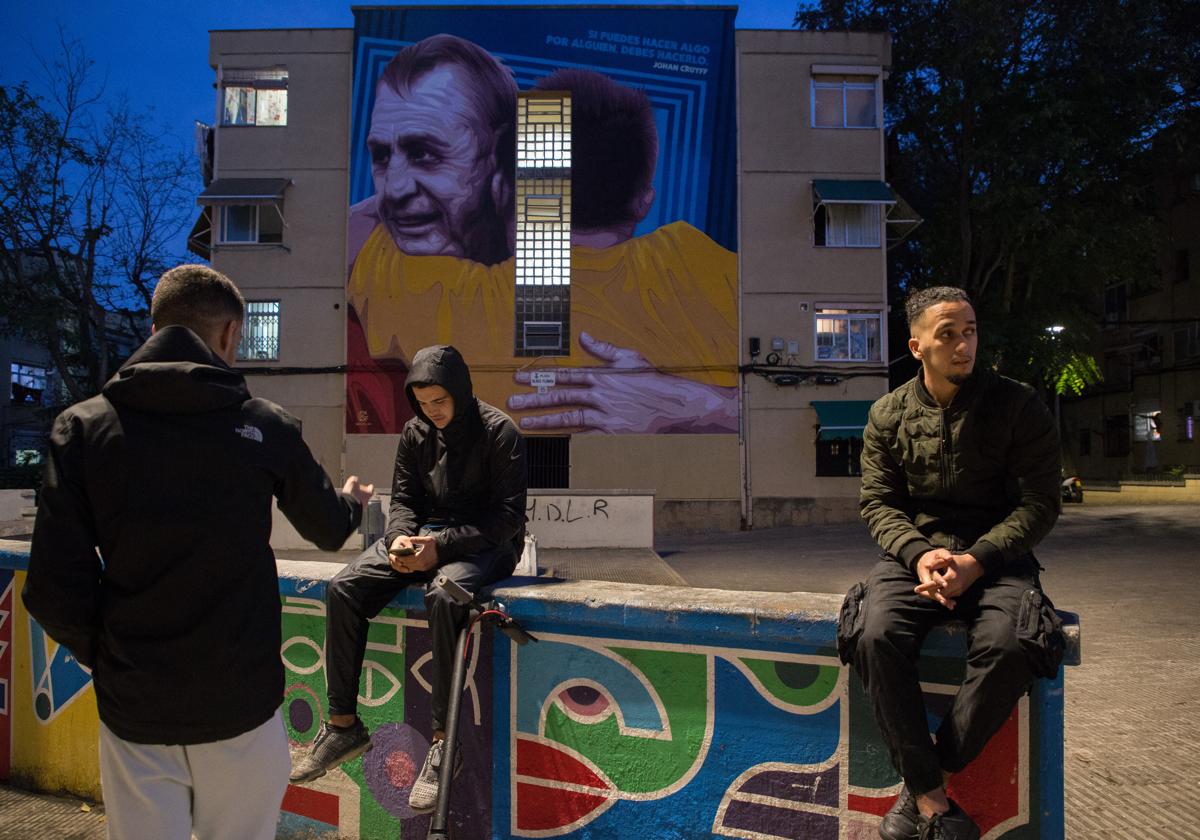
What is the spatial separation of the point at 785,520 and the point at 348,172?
596 inches

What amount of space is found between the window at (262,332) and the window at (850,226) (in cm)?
1498

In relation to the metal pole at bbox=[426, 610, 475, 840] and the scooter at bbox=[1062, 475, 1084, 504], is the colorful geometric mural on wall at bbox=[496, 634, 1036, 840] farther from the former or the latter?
the scooter at bbox=[1062, 475, 1084, 504]

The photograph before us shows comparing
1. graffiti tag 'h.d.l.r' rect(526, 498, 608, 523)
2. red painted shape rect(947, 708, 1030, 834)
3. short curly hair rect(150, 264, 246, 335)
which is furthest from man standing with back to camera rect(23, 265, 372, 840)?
graffiti tag 'h.d.l.r' rect(526, 498, 608, 523)

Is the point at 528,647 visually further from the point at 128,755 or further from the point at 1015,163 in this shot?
the point at 1015,163

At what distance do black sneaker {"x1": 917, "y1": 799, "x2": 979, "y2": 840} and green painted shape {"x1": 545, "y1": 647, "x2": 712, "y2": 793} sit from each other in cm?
73

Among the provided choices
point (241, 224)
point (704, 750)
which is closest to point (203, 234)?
point (241, 224)

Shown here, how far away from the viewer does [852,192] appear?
19.4m

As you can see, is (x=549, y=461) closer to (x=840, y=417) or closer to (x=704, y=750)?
(x=840, y=417)

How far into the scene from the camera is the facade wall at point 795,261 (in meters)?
19.7

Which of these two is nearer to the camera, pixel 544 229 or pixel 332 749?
pixel 332 749

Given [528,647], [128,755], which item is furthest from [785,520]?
[128,755]

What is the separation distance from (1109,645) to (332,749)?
21.3ft

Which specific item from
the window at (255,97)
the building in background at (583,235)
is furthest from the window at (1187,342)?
the window at (255,97)

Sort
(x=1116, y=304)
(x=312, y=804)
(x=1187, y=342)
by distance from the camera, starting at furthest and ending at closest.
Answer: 1. (x=1116, y=304)
2. (x=1187, y=342)
3. (x=312, y=804)
